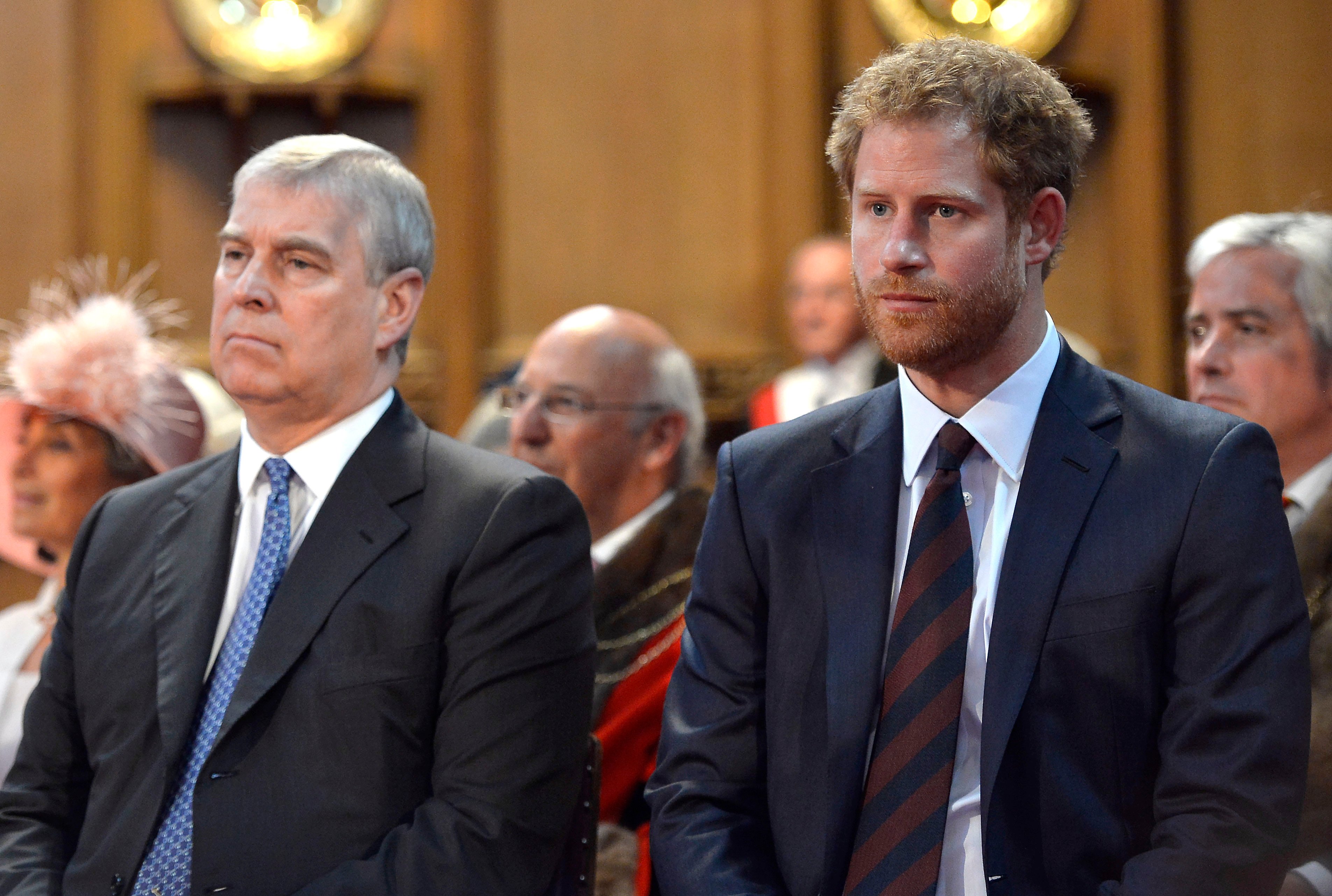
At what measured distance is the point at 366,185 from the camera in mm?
2285

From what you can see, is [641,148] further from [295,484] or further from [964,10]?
[295,484]

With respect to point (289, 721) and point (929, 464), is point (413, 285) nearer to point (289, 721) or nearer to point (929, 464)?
point (289, 721)

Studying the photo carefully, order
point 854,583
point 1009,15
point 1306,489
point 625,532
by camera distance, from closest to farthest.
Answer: point 854,583, point 1306,489, point 625,532, point 1009,15

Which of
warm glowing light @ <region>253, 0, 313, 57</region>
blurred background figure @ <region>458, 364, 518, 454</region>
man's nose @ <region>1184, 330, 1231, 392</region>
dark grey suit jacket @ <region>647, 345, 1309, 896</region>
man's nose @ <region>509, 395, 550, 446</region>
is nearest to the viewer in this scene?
dark grey suit jacket @ <region>647, 345, 1309, 896</region>

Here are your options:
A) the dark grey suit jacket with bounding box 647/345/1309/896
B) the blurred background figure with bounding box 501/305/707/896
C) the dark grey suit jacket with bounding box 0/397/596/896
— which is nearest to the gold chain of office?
the blurred background figure with bounding box 501/305/707/896

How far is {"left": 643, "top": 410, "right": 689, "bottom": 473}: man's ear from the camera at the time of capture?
3.22m

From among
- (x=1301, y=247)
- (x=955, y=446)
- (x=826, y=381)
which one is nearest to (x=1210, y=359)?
(x=1301, y=247)

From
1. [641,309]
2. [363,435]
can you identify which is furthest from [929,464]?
[641,309]

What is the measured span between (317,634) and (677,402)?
136cm

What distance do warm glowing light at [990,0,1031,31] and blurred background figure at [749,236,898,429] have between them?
3.97 ft

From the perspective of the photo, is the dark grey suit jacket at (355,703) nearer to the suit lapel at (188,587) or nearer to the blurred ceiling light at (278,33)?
the suit lapel at (188,587)

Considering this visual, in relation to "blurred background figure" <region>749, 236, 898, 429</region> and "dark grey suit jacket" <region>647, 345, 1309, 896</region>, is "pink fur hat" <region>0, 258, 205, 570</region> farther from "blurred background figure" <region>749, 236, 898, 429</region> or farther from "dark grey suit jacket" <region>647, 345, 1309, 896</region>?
"blurred background figure" <region>749, 236, 898, 429</region>

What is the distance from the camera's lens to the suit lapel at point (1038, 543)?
5.50ft

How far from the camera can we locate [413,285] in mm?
2365
